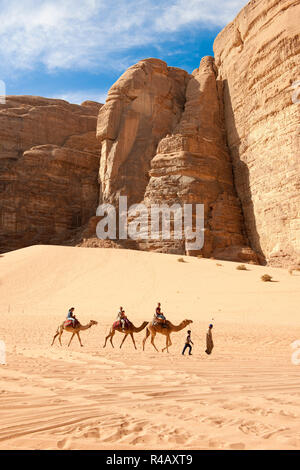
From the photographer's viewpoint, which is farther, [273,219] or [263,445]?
[273,219]

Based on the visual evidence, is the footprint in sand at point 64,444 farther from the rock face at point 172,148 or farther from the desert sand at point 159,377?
the rock face at point 172,148

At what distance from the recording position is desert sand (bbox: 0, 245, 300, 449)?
3.78 m

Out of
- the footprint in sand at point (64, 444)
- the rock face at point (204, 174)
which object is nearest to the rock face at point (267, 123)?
the rock face at point (204, 174)

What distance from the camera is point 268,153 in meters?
31.2

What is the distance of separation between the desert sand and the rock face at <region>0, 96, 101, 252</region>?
22.5 m

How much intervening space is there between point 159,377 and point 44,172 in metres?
42.3

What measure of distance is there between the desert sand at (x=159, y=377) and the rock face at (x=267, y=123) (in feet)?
30.7

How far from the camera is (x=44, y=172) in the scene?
46.0m

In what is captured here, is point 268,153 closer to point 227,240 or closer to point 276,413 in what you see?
point 227,240

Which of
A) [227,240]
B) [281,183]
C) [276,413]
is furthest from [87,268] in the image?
[276,413]

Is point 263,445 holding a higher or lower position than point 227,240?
lower

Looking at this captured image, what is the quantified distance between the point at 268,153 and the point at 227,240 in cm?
713

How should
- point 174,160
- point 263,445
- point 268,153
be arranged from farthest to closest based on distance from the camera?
A: point 174,160, point 268,153, point 263,445

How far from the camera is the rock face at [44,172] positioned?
42562 mm
